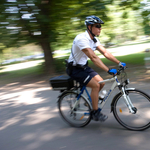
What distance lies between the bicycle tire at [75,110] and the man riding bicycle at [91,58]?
20 centimetres

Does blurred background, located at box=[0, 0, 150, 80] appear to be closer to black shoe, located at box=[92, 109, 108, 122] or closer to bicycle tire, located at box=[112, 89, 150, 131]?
bicycle tire, located at box=[112, 89, 150, 131]

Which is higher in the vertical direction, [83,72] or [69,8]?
[69,8]

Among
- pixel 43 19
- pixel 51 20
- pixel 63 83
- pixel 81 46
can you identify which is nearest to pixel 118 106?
pixel 63 83

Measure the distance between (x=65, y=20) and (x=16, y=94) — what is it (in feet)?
12.8

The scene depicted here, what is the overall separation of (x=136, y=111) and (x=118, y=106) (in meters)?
0.31

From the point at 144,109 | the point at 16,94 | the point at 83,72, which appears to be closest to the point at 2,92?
the point at 16,94

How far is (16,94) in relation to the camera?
691 centimetres

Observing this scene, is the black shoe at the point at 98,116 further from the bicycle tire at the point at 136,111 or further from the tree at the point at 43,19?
the tree at the point at 43,19

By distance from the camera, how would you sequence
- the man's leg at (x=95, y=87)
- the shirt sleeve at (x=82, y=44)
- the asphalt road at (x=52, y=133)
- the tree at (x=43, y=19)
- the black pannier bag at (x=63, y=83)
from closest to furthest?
the asphalt road at (x=52, y=133) → the shirt sleeve at (x=82, y=44) → the man's leg at (x=95, y=87) → the black pannier bag at (x=63, y=83) → the tree at (x=43, y=19)

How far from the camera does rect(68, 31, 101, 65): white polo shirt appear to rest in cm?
335

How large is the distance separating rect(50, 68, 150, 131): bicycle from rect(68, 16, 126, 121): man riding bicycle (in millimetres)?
174

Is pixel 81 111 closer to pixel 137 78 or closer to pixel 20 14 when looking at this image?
pixel 137 78

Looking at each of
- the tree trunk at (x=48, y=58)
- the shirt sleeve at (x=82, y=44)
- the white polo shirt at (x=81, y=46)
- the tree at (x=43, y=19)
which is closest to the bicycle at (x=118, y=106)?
the white polo shirt at (x=81, y=46)

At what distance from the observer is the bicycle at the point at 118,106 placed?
11.1ft
